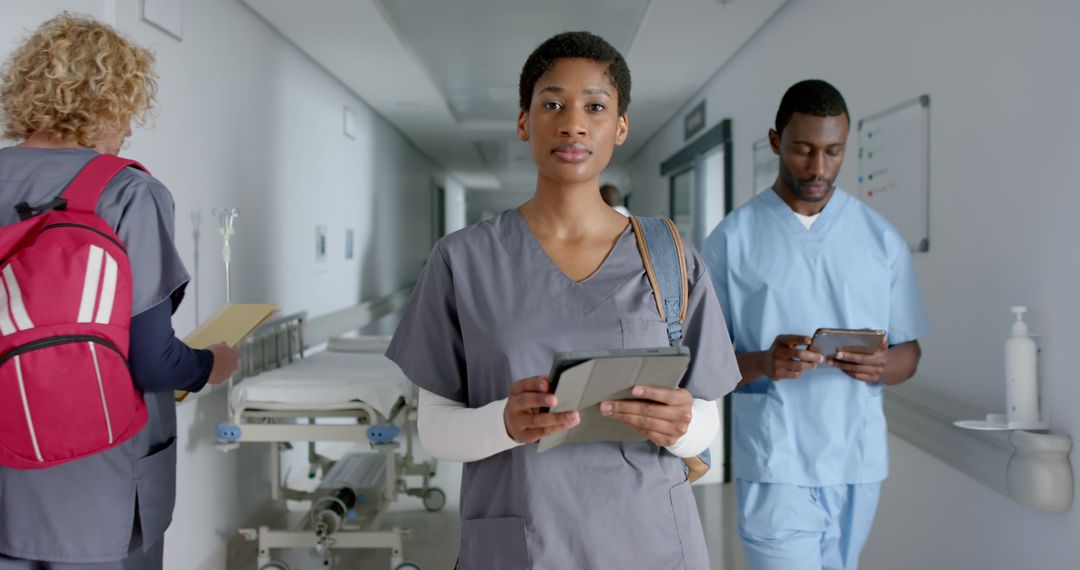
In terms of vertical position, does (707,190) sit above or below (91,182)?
above

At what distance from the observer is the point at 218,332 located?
2027 mm

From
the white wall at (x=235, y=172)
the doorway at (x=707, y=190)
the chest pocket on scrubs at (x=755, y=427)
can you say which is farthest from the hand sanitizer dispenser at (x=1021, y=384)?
the white wall at (x=235, y=172)

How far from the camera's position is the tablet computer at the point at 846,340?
1.57 meters

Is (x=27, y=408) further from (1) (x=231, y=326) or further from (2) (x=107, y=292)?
(1) (x=231, y=326)

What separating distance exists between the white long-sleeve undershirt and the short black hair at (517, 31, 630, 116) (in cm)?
47

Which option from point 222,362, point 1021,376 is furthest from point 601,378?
point 1021,376

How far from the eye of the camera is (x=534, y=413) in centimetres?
97

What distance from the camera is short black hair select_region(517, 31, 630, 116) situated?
3.80ft

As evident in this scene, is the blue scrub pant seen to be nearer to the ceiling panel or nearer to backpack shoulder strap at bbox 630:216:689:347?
backpack shoulder strap at bbox 630:216:689:347

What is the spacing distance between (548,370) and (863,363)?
90 centimetres

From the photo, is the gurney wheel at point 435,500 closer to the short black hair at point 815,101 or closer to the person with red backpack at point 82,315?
the person with red backpack at point 82,315

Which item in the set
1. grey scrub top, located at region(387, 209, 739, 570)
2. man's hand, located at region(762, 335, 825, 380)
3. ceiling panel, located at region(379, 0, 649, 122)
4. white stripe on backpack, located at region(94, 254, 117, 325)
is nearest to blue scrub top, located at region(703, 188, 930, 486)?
man's hand, located at region(762, 335, 825, 380)

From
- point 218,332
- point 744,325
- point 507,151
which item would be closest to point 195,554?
point 218,332

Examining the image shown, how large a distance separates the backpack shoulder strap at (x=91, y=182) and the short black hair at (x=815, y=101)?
1.35 metres
